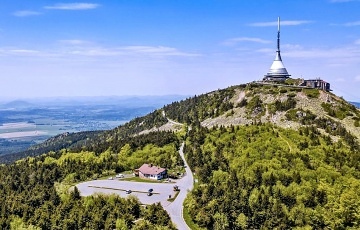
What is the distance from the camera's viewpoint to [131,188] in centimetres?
10938

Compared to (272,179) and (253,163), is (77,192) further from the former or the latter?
(272,179)

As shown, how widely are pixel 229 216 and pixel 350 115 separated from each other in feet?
271

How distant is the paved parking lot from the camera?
332 ft

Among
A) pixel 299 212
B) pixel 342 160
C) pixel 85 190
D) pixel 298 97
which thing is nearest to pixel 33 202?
pixel 85 190

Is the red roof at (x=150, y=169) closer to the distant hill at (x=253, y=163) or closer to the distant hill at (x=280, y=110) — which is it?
the distant hill at (x=253, y=163)

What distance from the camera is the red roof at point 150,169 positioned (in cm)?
11925

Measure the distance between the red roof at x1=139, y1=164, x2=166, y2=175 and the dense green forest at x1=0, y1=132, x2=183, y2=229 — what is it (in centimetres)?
636

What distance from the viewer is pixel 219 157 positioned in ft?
406

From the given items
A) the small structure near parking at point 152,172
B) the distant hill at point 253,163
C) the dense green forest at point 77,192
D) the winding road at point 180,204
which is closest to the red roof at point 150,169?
the small structure near parking at point 152,172

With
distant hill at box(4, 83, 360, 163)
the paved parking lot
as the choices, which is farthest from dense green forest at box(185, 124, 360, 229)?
distant hill at box(4, 83, 360, 163)

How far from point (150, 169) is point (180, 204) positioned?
91.2ft

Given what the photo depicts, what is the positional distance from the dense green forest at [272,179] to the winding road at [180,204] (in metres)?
2.80

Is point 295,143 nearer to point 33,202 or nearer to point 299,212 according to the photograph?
point 299,212

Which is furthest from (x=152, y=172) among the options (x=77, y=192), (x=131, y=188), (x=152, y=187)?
(x=77, y=192)
